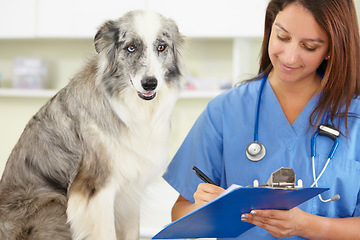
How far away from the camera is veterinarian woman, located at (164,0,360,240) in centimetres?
123

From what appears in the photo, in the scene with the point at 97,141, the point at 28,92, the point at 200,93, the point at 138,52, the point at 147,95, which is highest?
the point at 138,52

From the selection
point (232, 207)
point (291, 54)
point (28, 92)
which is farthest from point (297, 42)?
point (28, 92)

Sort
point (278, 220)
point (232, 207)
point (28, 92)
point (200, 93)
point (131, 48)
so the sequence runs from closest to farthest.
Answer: point (232, 207), point (278, 220), point (131, 48), point (200, 93), point (28, 92)

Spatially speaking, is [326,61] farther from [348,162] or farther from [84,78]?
[84,78]

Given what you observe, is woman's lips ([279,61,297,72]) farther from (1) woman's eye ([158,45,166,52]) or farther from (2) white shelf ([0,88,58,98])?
(2) white shelf ([0,88,58,98])

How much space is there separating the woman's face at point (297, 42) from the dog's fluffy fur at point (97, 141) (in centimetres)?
32

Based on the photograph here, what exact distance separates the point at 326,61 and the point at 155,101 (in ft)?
1.75

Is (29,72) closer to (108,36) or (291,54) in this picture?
(108,36)

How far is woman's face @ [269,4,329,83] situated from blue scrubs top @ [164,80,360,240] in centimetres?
16

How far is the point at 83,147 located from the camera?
139 centimetres

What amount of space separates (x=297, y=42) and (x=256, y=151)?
13.2 inches

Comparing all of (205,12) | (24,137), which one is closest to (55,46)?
(205,12)

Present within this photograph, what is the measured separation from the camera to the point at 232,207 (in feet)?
3.25

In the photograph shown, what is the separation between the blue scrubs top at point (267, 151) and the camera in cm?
133
